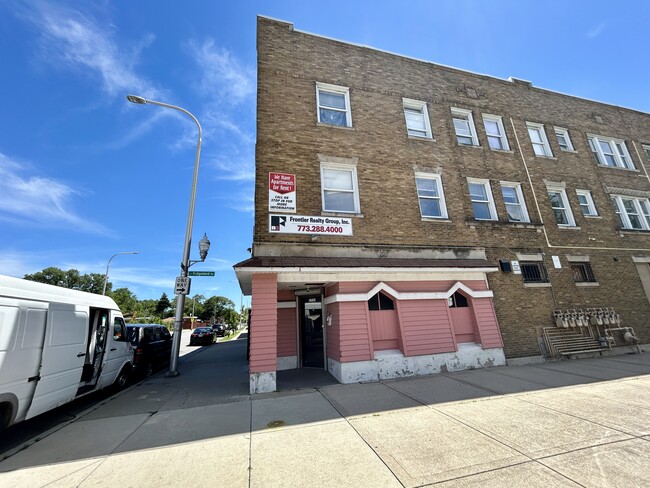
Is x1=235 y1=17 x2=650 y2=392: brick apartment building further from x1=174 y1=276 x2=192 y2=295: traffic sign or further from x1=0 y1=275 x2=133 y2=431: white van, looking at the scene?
x1=0 y1=275 x2=133 y2=431: white van

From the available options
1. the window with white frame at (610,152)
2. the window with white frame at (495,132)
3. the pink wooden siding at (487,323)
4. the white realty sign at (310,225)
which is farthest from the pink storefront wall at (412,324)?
the window with white frame at (610,152)

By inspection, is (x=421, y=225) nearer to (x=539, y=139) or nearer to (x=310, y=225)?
(x=310, y=225)

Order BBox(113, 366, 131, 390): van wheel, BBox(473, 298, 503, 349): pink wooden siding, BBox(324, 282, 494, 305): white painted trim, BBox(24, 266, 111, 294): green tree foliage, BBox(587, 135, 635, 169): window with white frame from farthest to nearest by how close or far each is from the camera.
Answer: BBox(24, 266, 111, 294): green tree foliage < BBox(587, 135, 635, 169): window with white frame < BBox(473, 298, 503, 349): pink wooden siding < BBox(113, 366, 131, 390): van wheel < BBox(324, 282, 494, 305): white painted trim

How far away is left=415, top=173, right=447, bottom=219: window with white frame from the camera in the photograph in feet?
35.2

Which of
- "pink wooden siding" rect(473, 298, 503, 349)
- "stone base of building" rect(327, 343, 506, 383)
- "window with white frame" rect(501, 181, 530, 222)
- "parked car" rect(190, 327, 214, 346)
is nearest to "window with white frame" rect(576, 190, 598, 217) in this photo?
"window with white frame" rect(501, 181, 530, 222)

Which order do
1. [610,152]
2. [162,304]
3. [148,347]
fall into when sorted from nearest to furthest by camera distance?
[148,347] → [610,152] → [162,304]

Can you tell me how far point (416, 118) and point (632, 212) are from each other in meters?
12.6

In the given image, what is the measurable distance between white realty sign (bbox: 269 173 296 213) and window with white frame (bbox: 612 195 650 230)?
16052 millimetres

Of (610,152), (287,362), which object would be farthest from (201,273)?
(610,152)

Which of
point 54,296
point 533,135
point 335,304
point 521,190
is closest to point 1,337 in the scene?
point 54,296

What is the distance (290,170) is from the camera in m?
9.38

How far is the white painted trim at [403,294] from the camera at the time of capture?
839 cm

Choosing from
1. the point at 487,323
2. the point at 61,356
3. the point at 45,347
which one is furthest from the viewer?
the point at 487,323

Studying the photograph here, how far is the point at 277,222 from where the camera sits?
8688 millimetres
